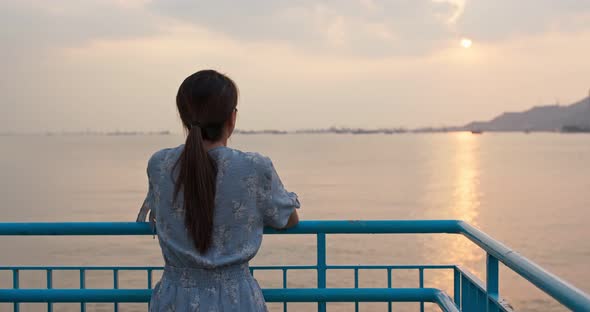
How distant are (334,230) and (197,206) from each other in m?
0.91

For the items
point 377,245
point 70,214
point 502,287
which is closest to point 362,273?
point 502,287

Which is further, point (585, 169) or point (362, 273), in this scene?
point (585, 169)

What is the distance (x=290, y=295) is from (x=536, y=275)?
1.18 meters

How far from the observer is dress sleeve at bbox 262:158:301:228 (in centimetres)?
217

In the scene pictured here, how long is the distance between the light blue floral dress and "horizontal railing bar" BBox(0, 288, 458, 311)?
68 centimetres

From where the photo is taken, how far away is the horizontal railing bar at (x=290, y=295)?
2922 millimetres

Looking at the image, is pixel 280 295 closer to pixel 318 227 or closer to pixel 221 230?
pixel 318 227

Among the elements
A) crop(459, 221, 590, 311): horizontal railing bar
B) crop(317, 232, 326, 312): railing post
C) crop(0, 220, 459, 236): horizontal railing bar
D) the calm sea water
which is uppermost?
crop(0, 220, 459, 236): horizontal railing bar

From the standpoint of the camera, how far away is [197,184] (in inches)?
81.0

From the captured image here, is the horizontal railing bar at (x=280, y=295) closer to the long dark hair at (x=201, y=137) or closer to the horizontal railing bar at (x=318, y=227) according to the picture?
the horizontal railing bar at (x=318, y=227)

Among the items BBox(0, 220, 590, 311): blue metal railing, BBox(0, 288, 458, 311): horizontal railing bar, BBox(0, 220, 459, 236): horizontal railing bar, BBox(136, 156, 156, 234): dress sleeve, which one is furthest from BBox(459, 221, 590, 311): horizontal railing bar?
BBox(136, 156, 156, 234): dress sleeve

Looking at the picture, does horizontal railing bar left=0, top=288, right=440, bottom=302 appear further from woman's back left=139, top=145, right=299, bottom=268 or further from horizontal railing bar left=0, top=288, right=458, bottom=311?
woman's back left=139, top=145, right=299, bottom=268

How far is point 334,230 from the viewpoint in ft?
9.34

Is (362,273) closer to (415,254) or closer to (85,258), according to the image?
(415,254)
